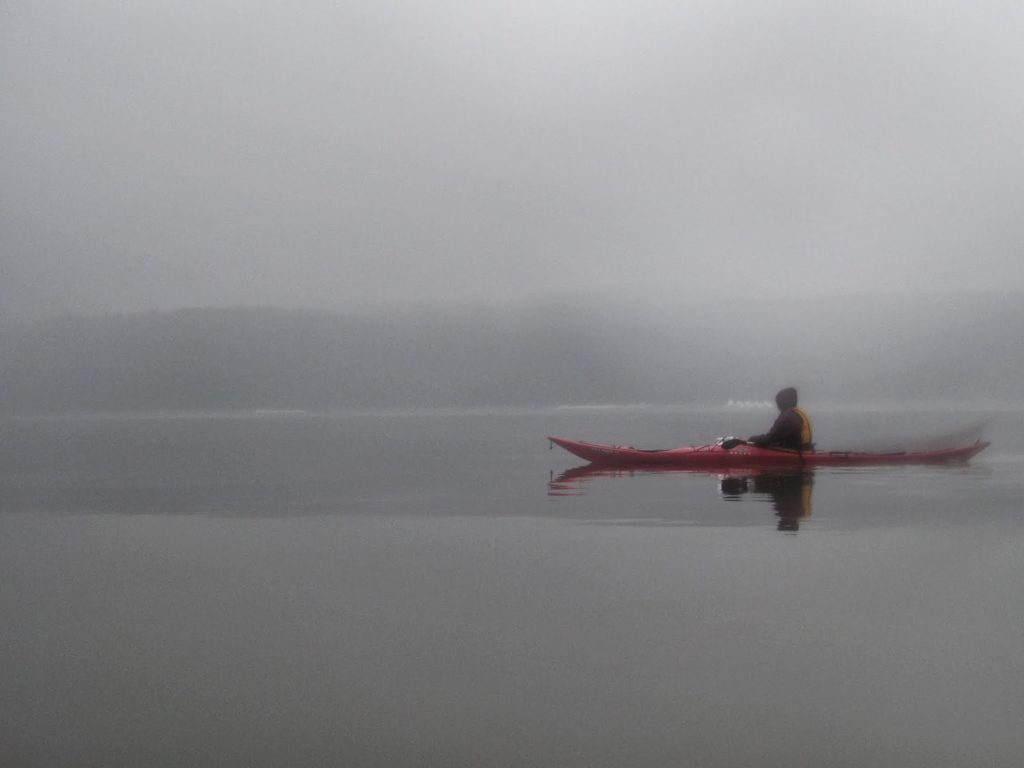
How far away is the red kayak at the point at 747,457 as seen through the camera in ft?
50.4

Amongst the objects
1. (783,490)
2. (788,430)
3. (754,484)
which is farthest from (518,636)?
(788,430)

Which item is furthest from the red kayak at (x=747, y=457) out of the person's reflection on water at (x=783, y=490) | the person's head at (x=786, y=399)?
the person's head at (x=786, y=399)

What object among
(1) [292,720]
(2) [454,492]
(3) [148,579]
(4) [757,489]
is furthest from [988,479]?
(1) [292,720]

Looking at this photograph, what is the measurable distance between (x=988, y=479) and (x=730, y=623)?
38.8ft

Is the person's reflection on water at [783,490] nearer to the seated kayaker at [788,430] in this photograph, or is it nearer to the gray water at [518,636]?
the gray water at [518,636]

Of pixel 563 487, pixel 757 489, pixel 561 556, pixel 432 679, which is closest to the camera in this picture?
pixel 432 679

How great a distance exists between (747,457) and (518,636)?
10033mm

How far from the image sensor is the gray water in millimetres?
4312

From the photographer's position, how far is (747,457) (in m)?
15.4

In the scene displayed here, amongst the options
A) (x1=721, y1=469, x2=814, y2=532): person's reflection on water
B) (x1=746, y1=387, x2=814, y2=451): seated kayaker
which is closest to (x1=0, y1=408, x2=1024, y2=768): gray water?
(x1=721, y1=469, x2=814, y2=532): person's reflection on water

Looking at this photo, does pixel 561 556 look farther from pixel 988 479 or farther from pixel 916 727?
pixel 988 479

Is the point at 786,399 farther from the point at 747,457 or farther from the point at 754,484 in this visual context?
the point at 754,484

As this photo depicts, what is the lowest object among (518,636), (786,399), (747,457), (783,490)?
(518,636)

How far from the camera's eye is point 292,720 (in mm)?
4566
